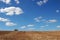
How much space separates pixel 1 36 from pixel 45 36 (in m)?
4.45

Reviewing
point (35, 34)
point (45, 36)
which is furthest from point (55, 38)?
point (35, 34)

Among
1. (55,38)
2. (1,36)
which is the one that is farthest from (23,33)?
(55,38)

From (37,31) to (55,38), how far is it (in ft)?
8.56

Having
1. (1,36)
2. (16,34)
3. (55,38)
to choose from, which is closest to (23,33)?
(16,34)

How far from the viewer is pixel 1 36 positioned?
17.0 m

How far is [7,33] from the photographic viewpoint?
59.2ft

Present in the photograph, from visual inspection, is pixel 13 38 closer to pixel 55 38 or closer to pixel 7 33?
pixel 7 33

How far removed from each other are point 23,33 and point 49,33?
2.72 m

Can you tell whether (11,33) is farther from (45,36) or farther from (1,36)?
(45,36)

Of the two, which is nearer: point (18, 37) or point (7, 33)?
point (18, 37)

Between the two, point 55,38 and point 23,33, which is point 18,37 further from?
point 55,38

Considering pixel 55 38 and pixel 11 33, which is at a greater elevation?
pixel 11 33

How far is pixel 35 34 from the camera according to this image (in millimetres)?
17438

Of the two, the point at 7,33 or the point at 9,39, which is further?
the point at 7,33
